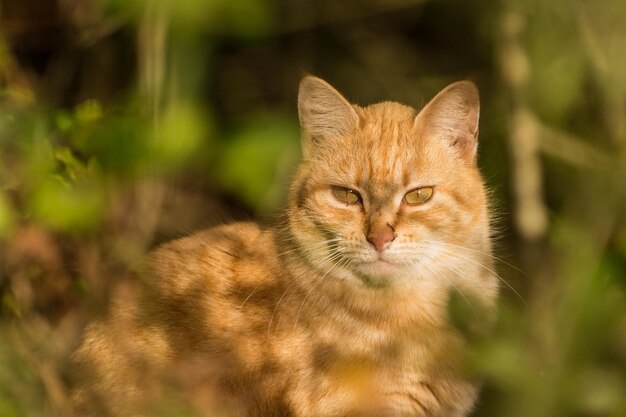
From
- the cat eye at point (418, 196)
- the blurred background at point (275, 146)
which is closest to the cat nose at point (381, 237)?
the cat eye at point (418, 196)

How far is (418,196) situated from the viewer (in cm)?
Result: 316

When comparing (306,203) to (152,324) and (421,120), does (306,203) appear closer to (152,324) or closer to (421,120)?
(421,120)

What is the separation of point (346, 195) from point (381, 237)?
0.31m

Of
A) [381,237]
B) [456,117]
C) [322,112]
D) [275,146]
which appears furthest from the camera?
[275,146]

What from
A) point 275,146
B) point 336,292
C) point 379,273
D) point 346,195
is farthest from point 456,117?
point 275,146

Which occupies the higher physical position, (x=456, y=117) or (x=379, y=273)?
(x=456, y=117)

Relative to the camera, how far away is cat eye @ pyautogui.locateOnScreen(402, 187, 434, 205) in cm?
314

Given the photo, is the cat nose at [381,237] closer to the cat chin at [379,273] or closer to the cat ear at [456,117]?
the cat chin at [379,273]

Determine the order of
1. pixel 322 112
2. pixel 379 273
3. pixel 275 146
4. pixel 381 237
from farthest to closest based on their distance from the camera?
pixel 275 146 → pixel 322 112 → pixel 379 273 → pixel 381 237

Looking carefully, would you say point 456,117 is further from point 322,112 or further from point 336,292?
point 336,292

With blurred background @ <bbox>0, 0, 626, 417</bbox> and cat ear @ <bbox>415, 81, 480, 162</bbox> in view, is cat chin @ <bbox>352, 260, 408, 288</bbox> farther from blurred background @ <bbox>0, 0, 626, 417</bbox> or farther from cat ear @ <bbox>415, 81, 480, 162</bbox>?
cat ear @ <bbox>415, 81, 480, 162</bbox>

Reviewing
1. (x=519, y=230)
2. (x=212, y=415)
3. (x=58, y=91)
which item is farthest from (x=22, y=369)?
(x=58, y=91)

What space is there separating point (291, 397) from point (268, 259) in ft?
1.89

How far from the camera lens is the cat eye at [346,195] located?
3207 mm
